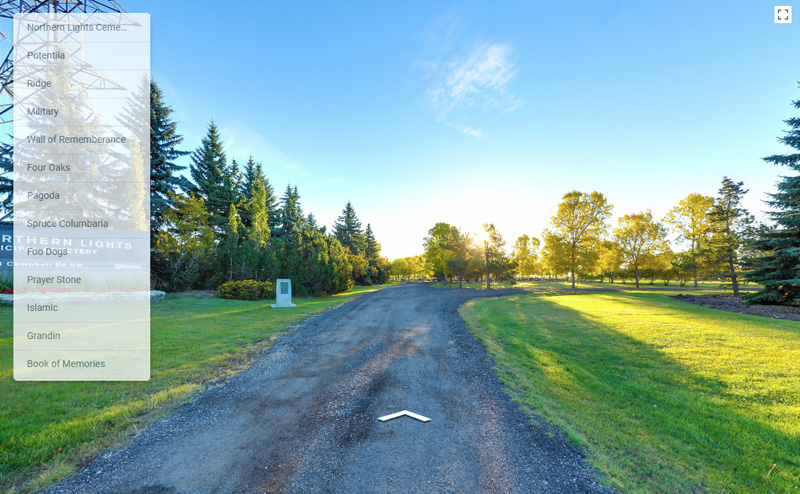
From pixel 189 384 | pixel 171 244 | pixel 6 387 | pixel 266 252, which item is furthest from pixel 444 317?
pixel 171 244

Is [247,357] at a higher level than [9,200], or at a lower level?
lower

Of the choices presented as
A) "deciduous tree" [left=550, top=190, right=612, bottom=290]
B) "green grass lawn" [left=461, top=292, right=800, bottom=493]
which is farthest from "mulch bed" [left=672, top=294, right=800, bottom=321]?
"deciduous tree" [left=550, top=190, right=612, bottom=290]

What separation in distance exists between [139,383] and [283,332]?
453cm

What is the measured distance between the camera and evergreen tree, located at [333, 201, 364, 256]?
49000 millimetres

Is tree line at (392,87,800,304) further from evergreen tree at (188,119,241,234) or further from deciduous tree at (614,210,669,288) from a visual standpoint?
evergreen tree at (188,119,241,234)

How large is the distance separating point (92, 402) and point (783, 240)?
28.8 m

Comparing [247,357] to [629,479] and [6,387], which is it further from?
[629,479]

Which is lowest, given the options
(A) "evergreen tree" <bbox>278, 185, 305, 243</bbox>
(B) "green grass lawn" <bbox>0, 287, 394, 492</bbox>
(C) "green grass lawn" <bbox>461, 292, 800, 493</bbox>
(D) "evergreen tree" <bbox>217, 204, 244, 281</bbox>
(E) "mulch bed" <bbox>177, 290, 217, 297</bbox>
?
(C) "green grass lawn" <bbox>461, 292, 800, 493</bbox>

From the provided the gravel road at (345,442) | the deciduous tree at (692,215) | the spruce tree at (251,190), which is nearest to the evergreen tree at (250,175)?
the spruce tree at (251,190)

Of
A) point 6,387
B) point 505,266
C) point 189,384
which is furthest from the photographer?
point 505,266

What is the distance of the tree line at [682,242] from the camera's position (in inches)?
606

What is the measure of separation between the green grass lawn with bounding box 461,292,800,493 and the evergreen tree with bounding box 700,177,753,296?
15.0 meters

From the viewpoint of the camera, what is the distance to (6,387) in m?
5.05

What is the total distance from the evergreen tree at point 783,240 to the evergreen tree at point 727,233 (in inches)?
215
